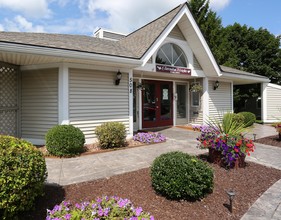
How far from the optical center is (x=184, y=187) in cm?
309

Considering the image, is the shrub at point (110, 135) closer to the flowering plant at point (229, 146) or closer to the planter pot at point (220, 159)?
the flowering plant at point (229, 146)

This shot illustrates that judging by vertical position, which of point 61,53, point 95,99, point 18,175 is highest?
point 61,53

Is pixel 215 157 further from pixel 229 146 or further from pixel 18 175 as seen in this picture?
pixel 18 175

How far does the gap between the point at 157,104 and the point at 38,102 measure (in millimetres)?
5714

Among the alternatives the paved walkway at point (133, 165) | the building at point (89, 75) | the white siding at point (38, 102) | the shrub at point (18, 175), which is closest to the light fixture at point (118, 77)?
the building at point (89, 75)

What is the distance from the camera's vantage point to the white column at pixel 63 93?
642cm

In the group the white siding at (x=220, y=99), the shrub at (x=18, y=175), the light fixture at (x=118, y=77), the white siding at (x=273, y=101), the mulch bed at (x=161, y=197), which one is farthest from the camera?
the white siding at (x=273, y=101)

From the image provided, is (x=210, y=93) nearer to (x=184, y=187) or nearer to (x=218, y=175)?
(x=218, y=175)

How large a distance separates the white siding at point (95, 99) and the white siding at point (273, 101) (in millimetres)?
11258

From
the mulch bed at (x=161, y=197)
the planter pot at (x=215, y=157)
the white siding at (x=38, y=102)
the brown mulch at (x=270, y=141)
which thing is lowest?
the mulch bed at (x=161, y=197)

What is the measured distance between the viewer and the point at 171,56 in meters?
9.71

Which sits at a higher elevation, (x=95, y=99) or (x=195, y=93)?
(x=195, y=93)

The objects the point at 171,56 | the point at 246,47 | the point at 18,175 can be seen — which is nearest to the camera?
the point at 18,175

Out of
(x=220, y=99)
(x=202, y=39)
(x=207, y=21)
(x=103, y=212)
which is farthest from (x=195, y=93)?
(x=207, y=21)
